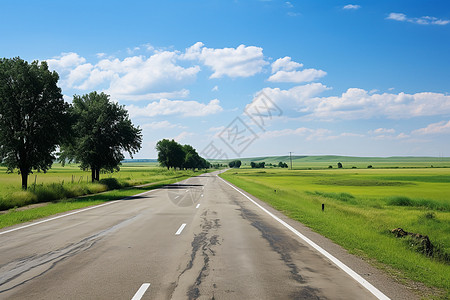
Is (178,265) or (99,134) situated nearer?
(178,265)

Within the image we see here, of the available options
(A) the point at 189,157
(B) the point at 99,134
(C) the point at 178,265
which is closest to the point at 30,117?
(B) the point at 99,134

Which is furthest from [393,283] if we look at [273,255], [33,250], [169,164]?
[169,164]

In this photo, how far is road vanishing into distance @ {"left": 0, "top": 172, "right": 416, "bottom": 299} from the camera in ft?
16.2

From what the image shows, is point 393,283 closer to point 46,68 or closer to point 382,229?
point 382,229

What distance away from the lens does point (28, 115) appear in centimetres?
2255

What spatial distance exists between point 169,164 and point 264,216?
314 ft

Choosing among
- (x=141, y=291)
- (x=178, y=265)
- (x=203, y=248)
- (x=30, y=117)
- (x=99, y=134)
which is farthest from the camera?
(x=99, y=134)

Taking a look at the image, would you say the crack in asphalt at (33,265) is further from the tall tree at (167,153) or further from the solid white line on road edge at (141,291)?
the tall tree at (167,153)

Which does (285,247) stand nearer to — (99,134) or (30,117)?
(30,117)

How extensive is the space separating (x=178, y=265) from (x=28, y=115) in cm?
2103

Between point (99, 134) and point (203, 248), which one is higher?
point (99, 134)

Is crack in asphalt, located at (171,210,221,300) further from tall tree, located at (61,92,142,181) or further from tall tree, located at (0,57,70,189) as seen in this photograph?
tall tree, located at (61,92,142,181)

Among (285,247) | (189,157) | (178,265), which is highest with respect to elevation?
(189,157)

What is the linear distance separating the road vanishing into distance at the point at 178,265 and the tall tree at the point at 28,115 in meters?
13.4
